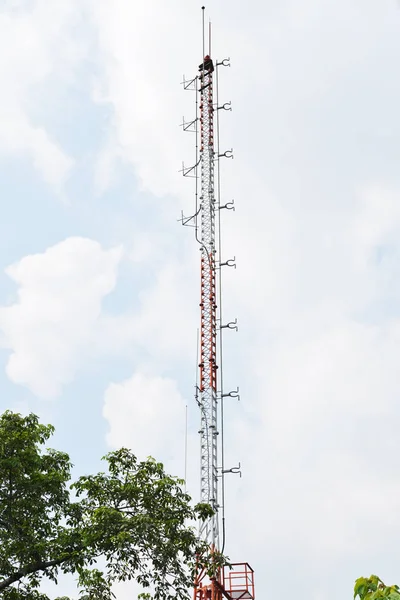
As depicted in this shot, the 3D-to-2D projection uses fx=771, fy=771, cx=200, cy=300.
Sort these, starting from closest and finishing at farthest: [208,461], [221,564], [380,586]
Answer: [380,586]
[221,564]
[208,461]

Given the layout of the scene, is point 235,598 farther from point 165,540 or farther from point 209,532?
point 165,540

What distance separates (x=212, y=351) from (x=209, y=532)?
9.00 m

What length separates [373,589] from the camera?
9.23m

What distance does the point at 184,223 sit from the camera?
41.1 m

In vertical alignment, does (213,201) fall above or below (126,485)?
above

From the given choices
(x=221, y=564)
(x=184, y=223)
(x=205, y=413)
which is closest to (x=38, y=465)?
(x=221, y=564)

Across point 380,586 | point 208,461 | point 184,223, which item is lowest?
point 380,586

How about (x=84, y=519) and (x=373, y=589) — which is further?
(x=84, y=519)

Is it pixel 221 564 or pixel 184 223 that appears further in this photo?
pixel 184 223

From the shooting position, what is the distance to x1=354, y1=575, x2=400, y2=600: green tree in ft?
29.0

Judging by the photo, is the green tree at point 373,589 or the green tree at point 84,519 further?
the green tree at point 84,519

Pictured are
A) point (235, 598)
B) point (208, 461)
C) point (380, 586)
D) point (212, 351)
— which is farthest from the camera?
point (212, 351)

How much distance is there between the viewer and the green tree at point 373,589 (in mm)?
8852

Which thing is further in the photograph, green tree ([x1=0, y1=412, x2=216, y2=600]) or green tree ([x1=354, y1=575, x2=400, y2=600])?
green tree ([x1=0, y1=412, x2=216, y2=600])
